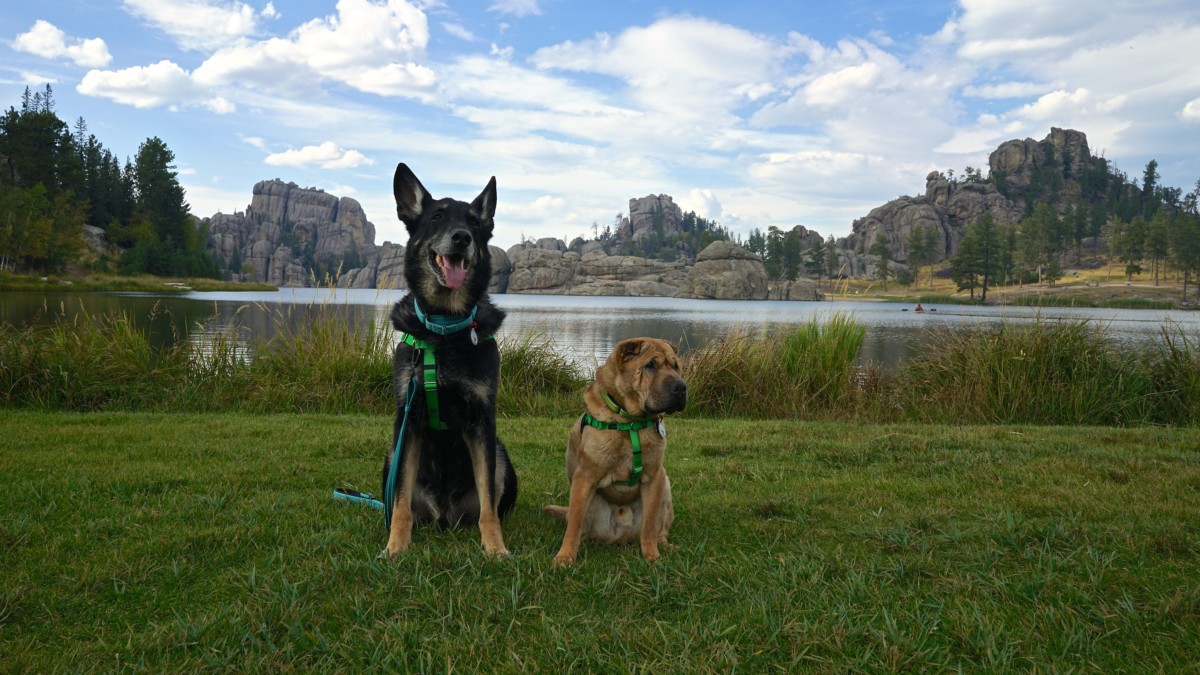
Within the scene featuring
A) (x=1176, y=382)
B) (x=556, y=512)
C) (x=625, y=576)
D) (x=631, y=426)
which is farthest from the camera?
(x=1176, y=382)

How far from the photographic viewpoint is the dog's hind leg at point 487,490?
385cm

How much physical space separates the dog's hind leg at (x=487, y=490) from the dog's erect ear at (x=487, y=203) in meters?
1.39

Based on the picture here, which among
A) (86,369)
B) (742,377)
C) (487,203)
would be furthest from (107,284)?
(487,203)

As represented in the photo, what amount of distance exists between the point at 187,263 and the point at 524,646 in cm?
9232

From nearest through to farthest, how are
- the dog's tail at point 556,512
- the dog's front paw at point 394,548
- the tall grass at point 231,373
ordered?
the dog's front paw at point 394,548 → the dog's tail at point 556,512 → the tall grass at point 231,373

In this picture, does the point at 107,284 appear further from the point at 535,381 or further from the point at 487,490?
the point at 487,490

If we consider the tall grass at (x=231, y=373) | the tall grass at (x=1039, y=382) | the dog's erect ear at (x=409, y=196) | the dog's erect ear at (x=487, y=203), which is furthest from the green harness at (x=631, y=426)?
the tall grass at (x=1039, y=382)

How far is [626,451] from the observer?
3.85 m

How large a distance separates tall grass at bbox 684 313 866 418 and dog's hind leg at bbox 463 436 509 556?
6.36 meters

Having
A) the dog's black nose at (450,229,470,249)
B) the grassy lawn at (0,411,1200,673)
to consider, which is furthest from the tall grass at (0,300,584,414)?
the dog's black nose at (450,229,470,249)

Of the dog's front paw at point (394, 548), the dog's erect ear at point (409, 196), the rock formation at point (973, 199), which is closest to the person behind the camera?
the dog's front paw at point (394, 548)

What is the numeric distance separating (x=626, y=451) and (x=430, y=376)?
120 centimetres

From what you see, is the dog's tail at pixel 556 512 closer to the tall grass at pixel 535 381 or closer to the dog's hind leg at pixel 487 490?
the dog's hind leg at pixel 487 490

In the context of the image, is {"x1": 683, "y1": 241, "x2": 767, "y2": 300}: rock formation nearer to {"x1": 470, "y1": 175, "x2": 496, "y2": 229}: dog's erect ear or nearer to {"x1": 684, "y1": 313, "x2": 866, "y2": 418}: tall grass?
{"x1": 684, "y1": 313, "x2": 866, "y2": 418}: tall grass
